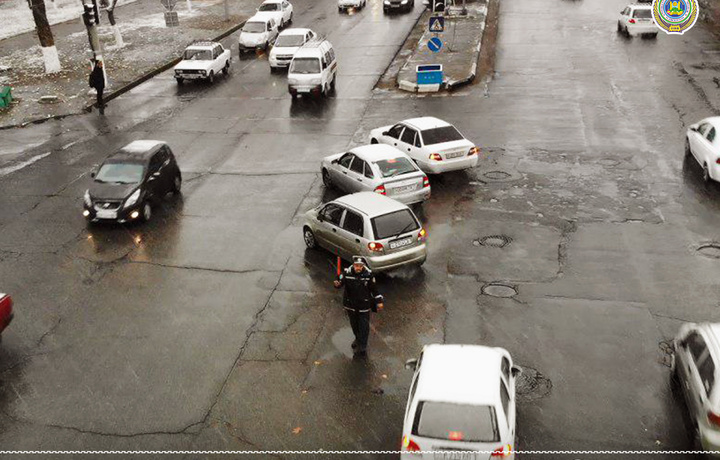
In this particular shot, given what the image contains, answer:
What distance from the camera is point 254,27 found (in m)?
42.0

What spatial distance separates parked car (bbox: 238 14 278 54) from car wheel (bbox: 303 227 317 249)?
86.5 ft

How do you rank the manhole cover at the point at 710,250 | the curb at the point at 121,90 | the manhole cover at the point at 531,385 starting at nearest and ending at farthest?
the manhole cover at the point at 531,385 → the manhole cover at the point at 710,250 → the curb at the point at 121,90

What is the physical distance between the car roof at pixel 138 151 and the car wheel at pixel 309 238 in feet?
17.5

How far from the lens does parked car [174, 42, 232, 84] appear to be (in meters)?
33.7

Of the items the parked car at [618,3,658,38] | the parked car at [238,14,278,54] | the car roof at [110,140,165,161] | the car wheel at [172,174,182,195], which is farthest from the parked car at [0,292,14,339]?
the parked car at [618,3,658,38]

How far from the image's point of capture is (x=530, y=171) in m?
20.9

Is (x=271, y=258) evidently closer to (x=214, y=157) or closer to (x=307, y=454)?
(x=307, y=454)

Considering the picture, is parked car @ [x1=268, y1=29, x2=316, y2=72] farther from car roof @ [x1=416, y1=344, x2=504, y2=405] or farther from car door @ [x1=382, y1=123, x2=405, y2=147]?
car roof @ [x1=416, y1=344, x2=504, y2=405]

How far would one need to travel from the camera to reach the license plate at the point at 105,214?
17859 mm

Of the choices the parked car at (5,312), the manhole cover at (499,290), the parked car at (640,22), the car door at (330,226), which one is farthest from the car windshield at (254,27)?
the parked car at (5,312)

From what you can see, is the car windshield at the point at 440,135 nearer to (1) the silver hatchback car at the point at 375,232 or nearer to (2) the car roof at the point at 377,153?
(2) the car roof at the point at 377,153

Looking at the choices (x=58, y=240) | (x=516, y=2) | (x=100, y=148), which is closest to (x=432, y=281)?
(x=58, y=240)

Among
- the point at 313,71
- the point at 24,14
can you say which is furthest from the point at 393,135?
the point at 24,14

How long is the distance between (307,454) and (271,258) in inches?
269
